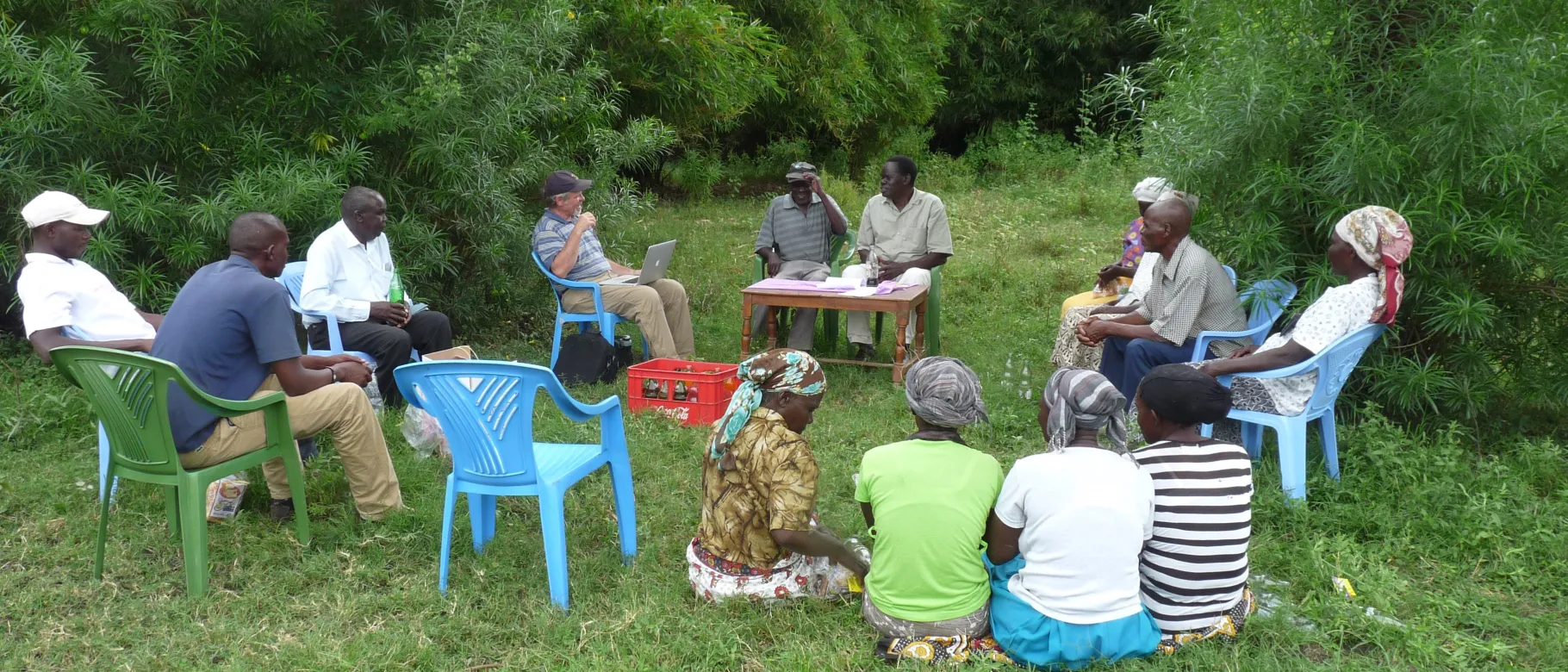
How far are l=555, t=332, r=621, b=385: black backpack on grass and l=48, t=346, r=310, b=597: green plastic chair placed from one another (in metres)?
2.51

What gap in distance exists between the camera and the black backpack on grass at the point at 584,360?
6.43 metres

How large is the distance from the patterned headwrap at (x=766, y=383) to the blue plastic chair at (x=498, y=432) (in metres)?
0.58

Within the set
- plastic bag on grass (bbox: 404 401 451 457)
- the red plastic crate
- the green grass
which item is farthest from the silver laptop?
plastic bag on grass (bbox: 404 401 451 457)

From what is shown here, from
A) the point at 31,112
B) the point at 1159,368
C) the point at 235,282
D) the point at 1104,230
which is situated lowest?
the point at 1104,230

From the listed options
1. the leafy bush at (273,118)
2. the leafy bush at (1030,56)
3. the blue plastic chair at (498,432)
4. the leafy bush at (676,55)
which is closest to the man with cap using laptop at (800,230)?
the leafy bush at (273,118)

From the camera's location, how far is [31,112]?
566 centimetres

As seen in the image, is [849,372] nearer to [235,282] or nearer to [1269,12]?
[1269,12]

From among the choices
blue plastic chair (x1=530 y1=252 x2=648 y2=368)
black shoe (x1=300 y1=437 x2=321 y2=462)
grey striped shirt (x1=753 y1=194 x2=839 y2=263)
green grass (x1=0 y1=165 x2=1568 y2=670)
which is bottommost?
green grass (x1=0 y1=165 x2=1568 y2=670)

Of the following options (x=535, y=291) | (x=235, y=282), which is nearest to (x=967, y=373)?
(x=235, y=282)

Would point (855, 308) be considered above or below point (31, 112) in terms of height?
below

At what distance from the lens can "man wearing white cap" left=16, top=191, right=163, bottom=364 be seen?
4.32 metres

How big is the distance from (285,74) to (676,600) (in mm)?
4320

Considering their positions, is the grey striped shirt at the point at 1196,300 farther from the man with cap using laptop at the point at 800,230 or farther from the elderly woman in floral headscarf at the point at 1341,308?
the man with cap using laptop at the point at 800,230

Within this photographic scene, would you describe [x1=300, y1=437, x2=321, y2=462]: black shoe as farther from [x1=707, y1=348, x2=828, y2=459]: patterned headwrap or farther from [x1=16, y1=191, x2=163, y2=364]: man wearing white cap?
[x1=707, y1=348, x2=828, y2=459]: patterned headwrap
